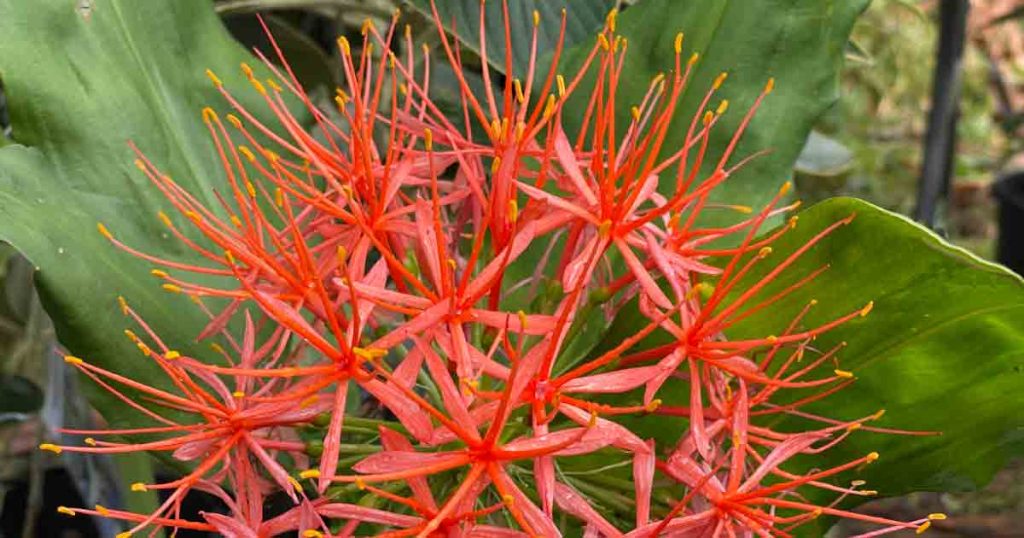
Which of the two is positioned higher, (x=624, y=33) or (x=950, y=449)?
(x=624, y=33)

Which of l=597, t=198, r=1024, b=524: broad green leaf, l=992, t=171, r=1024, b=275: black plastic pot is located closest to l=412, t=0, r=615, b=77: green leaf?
l=597, t=198, r=1024, b=524: broad green leaf

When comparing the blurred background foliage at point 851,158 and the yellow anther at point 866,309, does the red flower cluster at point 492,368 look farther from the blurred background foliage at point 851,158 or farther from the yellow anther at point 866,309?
the blurred background foliage at point 851,158

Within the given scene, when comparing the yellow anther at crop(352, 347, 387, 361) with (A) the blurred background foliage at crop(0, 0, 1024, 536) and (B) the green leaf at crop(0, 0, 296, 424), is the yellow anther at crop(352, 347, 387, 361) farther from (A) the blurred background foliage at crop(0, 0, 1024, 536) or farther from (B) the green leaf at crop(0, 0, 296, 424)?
(A) the blurred background foliage at crop(0, 0, 1024, 536)

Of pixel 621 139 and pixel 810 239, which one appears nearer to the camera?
pixel 810 239

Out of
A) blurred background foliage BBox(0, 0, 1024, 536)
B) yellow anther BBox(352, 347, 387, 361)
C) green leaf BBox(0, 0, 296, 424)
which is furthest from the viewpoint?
blurred background foliage BBox(0, 0, 1024, 536)

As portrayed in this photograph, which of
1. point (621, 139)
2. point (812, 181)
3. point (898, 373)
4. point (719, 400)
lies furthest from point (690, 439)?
point (812, 181)

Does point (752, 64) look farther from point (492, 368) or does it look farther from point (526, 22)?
point (492, 368)

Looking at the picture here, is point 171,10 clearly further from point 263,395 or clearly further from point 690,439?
point 690,439

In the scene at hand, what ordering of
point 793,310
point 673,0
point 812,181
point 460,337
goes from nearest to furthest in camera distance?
point 460,337
point 793,310
point 673,0
point 812,181
